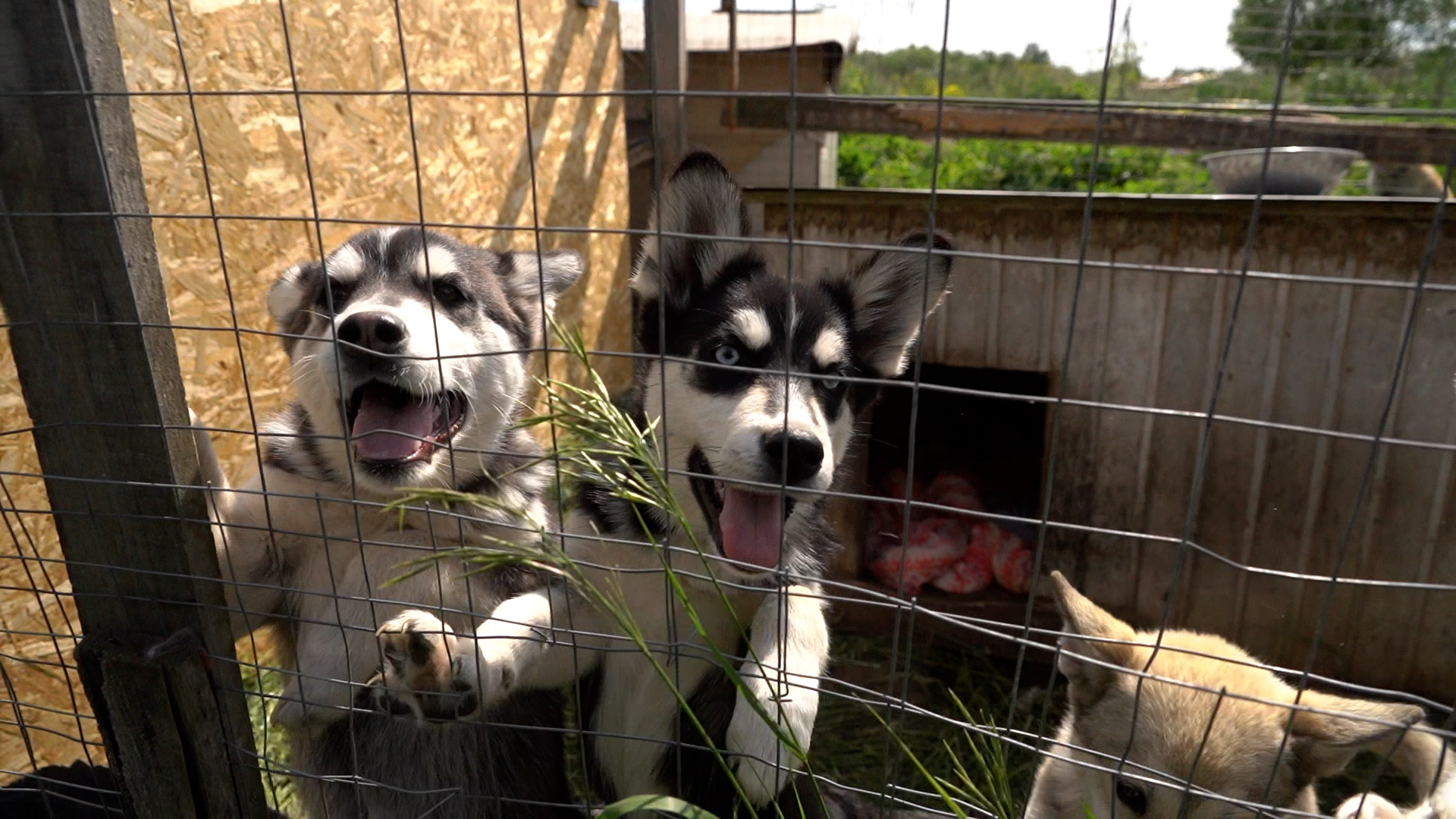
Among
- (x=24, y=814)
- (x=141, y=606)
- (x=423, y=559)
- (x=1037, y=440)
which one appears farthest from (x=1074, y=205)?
(x=24, y=814)

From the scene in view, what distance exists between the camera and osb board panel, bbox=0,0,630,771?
3.21 metres

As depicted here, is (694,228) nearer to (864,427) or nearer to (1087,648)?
(864,427)

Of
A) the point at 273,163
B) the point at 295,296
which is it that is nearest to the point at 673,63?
the point at 273,163

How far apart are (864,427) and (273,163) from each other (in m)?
2.53

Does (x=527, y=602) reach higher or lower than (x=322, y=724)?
higher

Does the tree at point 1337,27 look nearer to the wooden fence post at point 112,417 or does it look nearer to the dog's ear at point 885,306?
the dog's ear at point 885,306

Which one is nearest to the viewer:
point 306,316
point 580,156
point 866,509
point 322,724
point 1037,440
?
point 322,724

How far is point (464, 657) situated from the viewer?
2152 millimetres

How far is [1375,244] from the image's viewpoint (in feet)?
13.7

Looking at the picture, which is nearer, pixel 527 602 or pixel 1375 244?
pixel 527 602

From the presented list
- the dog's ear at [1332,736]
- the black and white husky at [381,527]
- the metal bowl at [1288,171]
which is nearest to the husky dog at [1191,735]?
the dog's ear at [1332,736]

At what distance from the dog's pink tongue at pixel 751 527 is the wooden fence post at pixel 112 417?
1201mm

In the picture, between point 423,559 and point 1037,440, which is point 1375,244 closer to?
point 1037,440

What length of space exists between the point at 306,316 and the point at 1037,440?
4.83 meters
